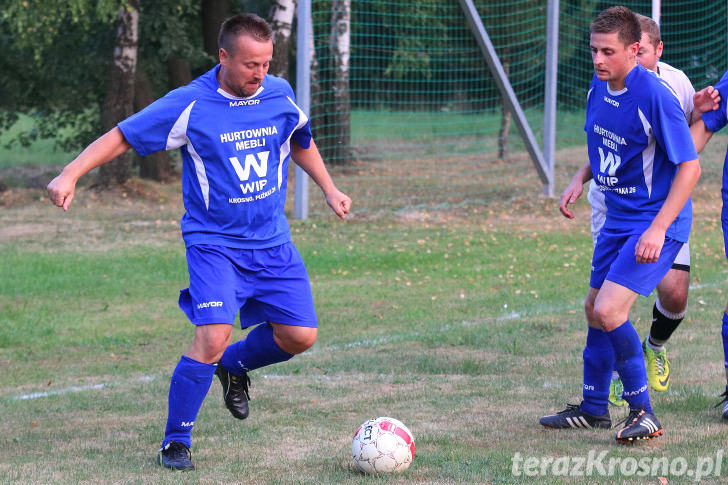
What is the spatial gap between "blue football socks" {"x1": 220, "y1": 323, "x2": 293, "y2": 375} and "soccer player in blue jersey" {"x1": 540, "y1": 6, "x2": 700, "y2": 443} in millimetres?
1560

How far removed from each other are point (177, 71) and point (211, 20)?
1.37m

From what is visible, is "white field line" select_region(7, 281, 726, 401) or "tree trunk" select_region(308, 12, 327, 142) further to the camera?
"tree trunk" select_region(308, 12, 327, 142)

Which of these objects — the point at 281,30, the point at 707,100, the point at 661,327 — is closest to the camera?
the point at 707,100

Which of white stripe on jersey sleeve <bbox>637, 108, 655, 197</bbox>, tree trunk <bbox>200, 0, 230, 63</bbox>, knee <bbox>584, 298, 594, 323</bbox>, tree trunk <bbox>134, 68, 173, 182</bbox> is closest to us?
white stripe on jersey sleeve <bbox>637, 108, 655, 197</bbox>

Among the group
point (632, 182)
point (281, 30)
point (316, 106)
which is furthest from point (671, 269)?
point (316, 106)

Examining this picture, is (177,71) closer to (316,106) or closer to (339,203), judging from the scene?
(316,106)

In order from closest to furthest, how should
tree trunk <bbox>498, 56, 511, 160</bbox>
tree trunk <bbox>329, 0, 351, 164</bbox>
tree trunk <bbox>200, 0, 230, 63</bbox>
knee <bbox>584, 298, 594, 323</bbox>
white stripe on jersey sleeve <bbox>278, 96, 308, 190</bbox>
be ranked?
1. white stripe on jersey sleeve <bbox>278, 96, 308, 190</bbox>
2. knee <bbox>584, 298, 594, 323</bbox>
3. tree trunk <bbox>329, 0, 351, 164</bbox>
4. tree trunk <bbox>498, 56, 511, 160</bbox>
5. tree trunk <bbox>200, 0, 230, 63</bbox>

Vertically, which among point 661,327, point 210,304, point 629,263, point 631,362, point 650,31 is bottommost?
point 661,327

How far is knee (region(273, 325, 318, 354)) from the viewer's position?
478 centimetres

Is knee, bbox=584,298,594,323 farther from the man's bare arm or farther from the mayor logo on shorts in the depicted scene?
the man's bare arm

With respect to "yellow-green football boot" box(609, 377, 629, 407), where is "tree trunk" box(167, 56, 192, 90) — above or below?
above

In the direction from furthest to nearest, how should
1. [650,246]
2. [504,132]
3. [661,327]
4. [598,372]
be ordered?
[504,132] < [661,327] < [598,372] < [650,246]

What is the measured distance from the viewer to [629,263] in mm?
4586

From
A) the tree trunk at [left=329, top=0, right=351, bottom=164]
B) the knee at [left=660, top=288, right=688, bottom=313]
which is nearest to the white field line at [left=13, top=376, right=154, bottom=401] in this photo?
the knee at [left=660, top=288, right=688, bottom=313]
